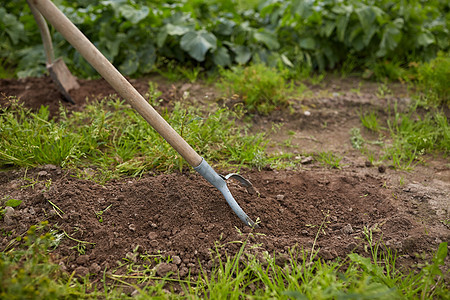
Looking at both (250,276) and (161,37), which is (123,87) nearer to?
(250,276)

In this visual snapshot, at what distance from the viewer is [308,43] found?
13.3 feet

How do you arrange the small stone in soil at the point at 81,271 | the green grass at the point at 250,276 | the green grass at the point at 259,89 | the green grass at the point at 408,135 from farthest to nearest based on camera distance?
the green grass at the point at 259,89, the green grass at the point at 408,135, the small stone in soil at the point at 81,271, the green grass at the point at 250,276

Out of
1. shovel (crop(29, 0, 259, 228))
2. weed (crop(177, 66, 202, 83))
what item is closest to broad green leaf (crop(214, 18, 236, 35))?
weed (crop(177, 66, 202, 83))

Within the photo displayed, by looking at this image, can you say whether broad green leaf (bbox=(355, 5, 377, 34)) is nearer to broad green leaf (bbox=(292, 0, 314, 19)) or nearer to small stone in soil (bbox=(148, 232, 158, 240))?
broad green leaf (bbox=(292, 0, 314, 19))

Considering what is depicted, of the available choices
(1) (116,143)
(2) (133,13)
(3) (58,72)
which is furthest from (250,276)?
(2) (133,13)

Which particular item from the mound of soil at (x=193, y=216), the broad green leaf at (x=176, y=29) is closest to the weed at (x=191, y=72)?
the broad green leaf at (x=176, y=29)

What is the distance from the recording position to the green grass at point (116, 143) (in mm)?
2416

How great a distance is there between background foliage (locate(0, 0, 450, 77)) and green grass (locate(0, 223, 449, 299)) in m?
2.41

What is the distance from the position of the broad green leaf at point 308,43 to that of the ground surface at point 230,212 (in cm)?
173

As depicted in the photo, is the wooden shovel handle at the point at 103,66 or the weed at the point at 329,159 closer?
the wooden shovel handle at the point at 103,66

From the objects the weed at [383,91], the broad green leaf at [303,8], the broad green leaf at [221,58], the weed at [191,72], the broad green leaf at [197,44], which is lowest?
the weed at [191,72]

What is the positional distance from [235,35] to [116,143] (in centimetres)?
205

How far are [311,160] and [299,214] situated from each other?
72 centimetres

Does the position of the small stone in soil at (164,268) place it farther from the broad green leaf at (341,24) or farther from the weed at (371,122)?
the broad green leaf at (341,24)
